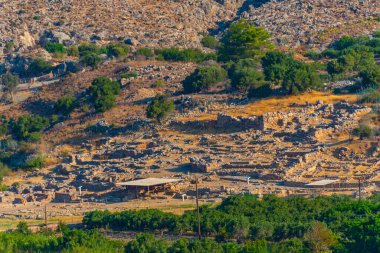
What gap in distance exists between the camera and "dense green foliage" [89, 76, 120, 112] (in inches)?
2359

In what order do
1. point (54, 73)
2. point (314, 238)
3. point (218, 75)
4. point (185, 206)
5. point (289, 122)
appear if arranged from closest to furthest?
point (314, 238) < point (185, 206) < point (289, 122) < point (218, 75) < point (54, 73)

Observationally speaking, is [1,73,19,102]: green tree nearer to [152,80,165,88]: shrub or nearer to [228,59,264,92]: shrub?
[152,80,165,88]: shrub

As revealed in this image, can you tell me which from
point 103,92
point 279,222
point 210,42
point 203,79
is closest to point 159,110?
point 203,79

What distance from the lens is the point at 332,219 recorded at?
36.5m

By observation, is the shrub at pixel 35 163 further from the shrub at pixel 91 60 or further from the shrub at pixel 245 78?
the shrub at pixel 91 60

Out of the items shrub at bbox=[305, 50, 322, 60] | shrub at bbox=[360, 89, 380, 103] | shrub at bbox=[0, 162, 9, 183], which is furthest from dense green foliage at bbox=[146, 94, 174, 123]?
shrub at bbox=[305, 50, 322, 60]

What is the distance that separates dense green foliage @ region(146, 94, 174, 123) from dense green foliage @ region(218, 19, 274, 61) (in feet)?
43.0

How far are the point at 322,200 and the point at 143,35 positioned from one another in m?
42.7

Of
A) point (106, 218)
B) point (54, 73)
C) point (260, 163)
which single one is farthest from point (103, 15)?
point (106, 218)

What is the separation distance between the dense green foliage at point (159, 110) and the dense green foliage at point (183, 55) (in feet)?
45.5

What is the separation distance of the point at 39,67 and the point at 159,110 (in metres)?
20.2

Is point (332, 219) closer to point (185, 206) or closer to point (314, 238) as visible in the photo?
point (314, 238)

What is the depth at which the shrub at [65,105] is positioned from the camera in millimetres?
62250

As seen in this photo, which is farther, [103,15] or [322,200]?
[103,15]
